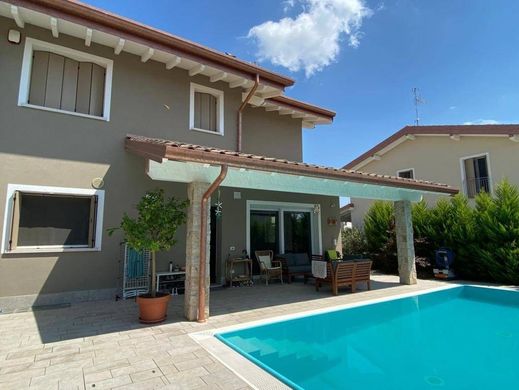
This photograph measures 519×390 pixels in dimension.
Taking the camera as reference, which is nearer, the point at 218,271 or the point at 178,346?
the point at 178,346

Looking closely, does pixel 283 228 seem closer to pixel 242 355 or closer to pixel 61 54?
pixel 242 355

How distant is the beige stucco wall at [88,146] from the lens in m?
8.82

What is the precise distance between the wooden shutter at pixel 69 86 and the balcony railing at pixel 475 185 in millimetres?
21047

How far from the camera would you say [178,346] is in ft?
19.6

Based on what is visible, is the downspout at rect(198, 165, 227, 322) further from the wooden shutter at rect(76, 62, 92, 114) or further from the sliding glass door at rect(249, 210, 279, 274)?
the sliding glass door at rect(249, 210, 279, 274)

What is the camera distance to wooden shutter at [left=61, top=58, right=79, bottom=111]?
390 inches

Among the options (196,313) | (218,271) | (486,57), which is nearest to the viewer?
(196,313)

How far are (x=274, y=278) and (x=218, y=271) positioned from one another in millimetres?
2595

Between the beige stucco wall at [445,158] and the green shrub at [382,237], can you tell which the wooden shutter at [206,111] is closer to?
the green shrub at [382,237]

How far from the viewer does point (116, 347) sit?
5895 millimetres

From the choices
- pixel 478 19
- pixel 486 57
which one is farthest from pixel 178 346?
pixel 486 57

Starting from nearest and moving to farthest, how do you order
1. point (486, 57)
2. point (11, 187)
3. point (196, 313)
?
point (196, 313)
point (11, 187)
point (486, 57)

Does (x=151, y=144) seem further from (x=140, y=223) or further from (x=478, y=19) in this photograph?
(x=478, y=19)

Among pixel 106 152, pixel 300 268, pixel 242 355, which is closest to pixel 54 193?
pixel 106 152
